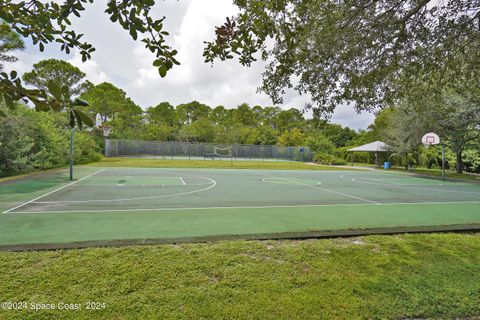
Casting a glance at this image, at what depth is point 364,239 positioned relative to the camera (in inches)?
171

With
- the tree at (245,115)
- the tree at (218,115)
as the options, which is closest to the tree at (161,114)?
the tree at (218,115)

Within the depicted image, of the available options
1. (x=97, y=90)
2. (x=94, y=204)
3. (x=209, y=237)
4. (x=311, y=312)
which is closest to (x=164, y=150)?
(x=97, y=90)

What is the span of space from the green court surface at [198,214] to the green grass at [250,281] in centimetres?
58

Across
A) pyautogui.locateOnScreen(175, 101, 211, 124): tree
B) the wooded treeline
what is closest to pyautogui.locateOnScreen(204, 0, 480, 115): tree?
the wooded treeline

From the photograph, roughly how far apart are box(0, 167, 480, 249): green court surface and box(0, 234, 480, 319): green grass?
1.89 feet

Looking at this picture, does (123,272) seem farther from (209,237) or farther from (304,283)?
(304,283)

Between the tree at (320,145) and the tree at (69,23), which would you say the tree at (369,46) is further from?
the tree at (320,145)

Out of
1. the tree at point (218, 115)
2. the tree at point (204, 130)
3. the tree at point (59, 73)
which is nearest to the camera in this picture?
the tree at point (59, 73)

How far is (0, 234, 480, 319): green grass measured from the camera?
2344 millimetres

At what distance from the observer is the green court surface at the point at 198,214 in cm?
440

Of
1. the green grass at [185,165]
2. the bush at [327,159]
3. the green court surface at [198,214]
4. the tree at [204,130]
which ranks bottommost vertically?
the green court surface at [198,214]

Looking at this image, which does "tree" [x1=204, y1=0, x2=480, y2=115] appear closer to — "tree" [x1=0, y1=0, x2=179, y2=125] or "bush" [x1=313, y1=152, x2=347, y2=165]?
"tree" [x1=0, y1=0, x2=179, y2=125]

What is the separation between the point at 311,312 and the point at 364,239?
2456mm

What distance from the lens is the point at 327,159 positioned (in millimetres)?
30531
